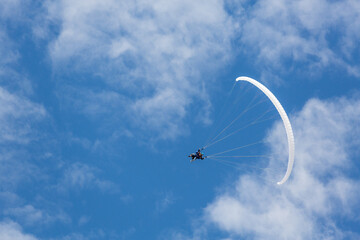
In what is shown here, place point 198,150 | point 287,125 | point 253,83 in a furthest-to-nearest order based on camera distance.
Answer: point 198,150 → point 253,83 → point 287,125

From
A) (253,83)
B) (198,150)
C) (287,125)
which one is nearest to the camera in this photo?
(287,125)

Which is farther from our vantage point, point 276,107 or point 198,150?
point 198,150

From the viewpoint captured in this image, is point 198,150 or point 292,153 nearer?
point 292,153

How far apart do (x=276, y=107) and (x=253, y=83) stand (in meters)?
4.13

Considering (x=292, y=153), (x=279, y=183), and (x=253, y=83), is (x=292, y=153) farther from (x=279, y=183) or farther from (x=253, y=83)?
(x=253, y=83)

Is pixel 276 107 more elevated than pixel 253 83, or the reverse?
pixel 253 83

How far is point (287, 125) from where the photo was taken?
133 ft

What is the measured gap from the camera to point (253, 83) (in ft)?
141

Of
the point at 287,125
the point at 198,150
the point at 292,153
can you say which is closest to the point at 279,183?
the point at 292,153

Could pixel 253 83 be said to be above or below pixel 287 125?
above

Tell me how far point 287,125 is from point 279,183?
7.36m

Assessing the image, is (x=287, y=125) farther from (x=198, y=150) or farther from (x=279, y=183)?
(x=198, y=150)

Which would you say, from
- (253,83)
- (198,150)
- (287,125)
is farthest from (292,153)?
(198,150)

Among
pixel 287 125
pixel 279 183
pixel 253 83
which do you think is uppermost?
pixel 253 83
